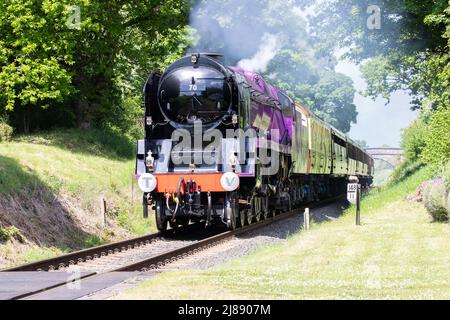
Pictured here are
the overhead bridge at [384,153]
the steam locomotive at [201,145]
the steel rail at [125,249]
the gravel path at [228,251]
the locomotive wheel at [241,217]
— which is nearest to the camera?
the gravel path at [228,251]

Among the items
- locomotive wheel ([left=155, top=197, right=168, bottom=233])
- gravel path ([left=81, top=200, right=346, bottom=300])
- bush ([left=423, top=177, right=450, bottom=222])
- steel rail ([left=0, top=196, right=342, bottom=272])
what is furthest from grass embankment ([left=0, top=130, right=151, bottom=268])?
bush ([left=423, top=177, right=450, bottom=222])

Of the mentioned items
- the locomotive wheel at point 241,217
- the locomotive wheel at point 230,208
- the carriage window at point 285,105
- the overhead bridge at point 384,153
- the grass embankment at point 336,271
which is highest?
the overhead bridge at point 384,153

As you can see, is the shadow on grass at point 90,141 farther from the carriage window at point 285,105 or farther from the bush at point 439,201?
the bush at point 439,201

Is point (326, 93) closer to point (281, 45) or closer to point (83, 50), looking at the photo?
point (281, 45)

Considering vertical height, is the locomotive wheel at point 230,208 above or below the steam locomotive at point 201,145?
below

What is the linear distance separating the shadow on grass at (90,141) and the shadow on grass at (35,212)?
830cm

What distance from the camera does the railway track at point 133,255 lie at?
515 inches

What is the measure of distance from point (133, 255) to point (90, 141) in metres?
16.8

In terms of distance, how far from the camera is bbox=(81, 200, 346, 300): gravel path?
9.90 meters

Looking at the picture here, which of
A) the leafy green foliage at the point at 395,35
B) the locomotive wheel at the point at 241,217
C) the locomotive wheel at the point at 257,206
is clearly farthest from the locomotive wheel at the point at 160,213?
the leafy green foliage at the point at 395,35

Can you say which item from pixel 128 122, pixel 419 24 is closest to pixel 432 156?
pixel 419 24

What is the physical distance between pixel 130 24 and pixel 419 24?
12784 mm

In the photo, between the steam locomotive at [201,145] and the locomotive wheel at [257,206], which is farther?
the locomotive wheel at [257,206]

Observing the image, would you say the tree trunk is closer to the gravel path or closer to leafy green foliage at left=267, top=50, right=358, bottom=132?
the gravel path
